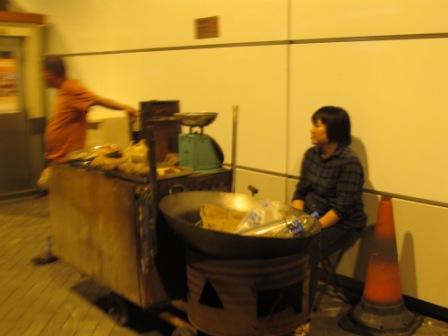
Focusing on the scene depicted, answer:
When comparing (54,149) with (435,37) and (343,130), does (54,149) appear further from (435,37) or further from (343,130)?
(435,37)

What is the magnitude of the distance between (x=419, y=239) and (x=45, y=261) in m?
2.80

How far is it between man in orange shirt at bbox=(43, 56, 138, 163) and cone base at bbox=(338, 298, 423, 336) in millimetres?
2493

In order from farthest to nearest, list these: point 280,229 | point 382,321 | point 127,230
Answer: point 382,321
point 127,230
point 280,229

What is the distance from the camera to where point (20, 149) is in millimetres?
6539

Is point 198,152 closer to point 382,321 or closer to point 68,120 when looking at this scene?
point 382,321

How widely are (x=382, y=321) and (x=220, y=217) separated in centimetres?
117

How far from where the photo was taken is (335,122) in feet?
11.0

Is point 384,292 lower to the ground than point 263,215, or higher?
lower

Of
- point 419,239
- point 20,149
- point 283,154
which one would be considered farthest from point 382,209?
point 20,149

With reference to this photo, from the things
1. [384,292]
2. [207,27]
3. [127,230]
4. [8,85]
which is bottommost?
[384,292]

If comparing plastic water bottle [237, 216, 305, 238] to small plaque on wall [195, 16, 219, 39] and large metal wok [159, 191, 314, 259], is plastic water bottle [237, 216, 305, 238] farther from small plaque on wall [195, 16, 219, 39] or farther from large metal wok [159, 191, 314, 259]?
small plaque on wall [195, 16, 219, 39]

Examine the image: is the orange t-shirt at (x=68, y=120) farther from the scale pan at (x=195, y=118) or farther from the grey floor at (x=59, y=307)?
the scale pan at (x=195, y=118)

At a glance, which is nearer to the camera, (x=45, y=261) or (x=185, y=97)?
(x=45, y=261)

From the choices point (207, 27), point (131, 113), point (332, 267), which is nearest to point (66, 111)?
point (131, 113)
